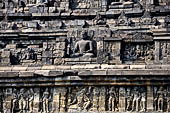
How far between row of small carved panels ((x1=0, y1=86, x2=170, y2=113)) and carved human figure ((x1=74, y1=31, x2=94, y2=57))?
201 centimetres

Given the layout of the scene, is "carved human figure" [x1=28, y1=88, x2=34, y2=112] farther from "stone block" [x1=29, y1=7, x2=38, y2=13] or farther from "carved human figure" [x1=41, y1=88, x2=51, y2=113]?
"stone block" [x1=29, y1=7, x2=38, y2=13]

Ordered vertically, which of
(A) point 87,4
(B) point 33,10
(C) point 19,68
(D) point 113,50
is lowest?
(C) point 19,68

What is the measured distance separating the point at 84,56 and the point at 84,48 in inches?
16.1

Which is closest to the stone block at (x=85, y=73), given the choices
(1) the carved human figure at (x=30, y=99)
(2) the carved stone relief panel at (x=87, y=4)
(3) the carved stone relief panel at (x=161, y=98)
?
(1) the carved human figure at (x=30, y=99)

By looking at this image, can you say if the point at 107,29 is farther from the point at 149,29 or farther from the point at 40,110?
the point at 40,110

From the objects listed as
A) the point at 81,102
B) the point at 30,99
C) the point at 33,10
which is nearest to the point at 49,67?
the point at 30,99

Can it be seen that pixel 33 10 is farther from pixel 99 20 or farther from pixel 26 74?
pixel 26 74

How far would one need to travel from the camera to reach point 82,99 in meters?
21.9

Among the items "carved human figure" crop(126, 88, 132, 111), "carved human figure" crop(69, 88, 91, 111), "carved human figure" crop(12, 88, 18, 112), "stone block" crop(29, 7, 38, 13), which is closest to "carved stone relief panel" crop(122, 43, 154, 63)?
"carved human figure" crop(126, 88, 132, 111)

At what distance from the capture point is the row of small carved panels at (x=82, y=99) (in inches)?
850

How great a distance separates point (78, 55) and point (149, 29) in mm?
3320

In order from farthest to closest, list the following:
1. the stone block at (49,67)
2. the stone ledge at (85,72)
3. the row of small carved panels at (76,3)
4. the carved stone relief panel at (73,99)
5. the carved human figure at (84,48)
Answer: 1. the row of small carved panels at (76,3)
2. the carved human figure at (84,48)
3. the stone block at (49,67)
4. the carved stone relief panel at (73,99)
5. the stone ledge at (85,72)

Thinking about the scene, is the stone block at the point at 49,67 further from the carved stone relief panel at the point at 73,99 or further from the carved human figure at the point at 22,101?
the carved human figure at the point at 22,101

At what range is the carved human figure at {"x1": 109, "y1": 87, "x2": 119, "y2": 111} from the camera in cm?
2173
